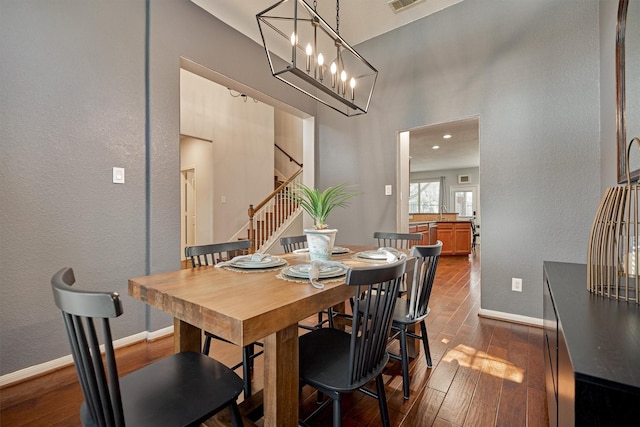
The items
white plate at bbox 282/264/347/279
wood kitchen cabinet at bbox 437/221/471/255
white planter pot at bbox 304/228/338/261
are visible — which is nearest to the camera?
white plate at bbox 282/264/347/279

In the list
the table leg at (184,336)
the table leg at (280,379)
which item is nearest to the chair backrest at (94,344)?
the table leg at (280,379)

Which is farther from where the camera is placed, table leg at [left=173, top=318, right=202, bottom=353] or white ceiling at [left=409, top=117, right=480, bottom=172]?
white ceiling at [left=409, top=117, right=480, bottom=172]

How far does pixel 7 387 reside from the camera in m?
1.73

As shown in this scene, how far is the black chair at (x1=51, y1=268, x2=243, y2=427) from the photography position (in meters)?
0.70

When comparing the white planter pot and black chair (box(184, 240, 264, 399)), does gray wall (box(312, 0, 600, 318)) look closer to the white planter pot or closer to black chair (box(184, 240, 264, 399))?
the white planter pot

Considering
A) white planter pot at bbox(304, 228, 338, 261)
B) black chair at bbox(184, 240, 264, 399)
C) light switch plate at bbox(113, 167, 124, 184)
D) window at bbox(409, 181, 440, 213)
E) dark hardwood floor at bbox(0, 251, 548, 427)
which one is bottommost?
dark hardwood floor at bbox(0, 251, 548, 427)

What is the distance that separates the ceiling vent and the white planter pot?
9.20 ft

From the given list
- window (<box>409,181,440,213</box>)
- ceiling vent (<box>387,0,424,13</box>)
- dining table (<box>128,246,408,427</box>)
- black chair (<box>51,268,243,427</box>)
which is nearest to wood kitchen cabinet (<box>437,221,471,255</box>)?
window (<box>409,181,440,213</box>)

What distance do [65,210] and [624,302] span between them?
3.01 meters

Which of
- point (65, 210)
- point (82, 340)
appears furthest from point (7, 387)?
point (82, 340)

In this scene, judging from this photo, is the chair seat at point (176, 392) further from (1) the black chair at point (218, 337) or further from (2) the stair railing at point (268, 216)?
(2) the stair railing at point (268, 216)

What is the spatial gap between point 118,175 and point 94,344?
1930 millimetres

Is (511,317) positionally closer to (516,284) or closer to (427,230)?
(516,284)

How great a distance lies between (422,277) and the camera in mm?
1673
